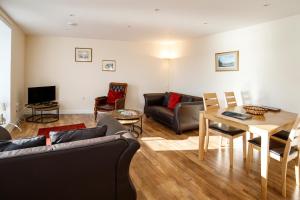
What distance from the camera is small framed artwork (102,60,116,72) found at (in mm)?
6282

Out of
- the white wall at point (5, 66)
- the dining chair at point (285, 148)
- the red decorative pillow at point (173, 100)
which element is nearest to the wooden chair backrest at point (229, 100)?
the dining chair at point (285, 148)

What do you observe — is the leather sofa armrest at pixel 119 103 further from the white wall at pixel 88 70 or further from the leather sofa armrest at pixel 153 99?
the white wall at pixel 88 70

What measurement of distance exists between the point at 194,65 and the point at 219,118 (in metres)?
3.22

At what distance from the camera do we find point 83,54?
6062 millimetres

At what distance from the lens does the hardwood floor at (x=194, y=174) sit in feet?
7.25

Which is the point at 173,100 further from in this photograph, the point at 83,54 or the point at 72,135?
the point at 72,135

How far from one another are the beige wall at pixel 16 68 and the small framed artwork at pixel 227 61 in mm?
4412

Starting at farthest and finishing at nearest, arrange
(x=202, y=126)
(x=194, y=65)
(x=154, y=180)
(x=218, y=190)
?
(x=194, y=65) → (x=202, y=126) → (x=154, y=180) → (x=218, y=190)

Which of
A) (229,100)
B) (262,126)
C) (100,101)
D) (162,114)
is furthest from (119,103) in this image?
(262,126)

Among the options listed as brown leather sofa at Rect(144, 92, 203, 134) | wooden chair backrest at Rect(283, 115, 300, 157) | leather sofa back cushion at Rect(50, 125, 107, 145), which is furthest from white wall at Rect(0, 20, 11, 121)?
wooden chair backrest at Rect(283, 115, 300, 157)

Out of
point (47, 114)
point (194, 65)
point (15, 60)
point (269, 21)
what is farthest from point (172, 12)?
point (47, 114)

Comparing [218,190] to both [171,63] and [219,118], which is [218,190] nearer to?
[219,118]

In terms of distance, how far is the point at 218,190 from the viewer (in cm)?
227

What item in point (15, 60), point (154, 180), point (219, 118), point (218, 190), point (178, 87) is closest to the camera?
point (218, 190)
